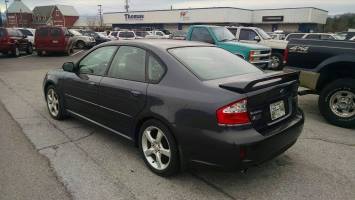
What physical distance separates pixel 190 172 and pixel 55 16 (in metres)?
98.7

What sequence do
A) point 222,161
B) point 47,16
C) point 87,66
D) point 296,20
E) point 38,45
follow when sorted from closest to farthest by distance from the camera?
point 222,161, point 87,66, point 38,45, point 296,20, point 47,16

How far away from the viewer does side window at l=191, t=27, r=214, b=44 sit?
11.4 meters

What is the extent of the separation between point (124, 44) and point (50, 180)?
6.47 feet

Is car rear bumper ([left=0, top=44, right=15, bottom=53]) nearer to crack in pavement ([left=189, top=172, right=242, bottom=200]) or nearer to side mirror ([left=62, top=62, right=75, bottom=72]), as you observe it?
side mirror ([left=62, top=62, right=75, bottom=72])

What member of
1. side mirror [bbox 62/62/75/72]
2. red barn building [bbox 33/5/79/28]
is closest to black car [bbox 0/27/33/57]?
side mirror [bbox 62/62/75/72]

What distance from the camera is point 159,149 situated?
12.3ft

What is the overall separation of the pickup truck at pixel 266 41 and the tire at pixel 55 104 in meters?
9.16

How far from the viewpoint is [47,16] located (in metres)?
93.1

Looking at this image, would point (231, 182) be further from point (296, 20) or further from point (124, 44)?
point (296, 20)

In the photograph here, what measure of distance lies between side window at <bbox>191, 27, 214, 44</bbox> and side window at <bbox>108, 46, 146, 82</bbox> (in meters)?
7.32

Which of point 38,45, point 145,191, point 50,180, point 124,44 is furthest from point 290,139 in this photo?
point 38,45

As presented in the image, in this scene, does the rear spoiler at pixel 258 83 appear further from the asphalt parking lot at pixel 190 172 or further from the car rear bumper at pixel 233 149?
the asphalt parking lot at pixel 190 172

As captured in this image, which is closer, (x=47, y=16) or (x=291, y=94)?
(x=291, y=94)

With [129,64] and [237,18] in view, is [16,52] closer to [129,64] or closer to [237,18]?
[129,64]
